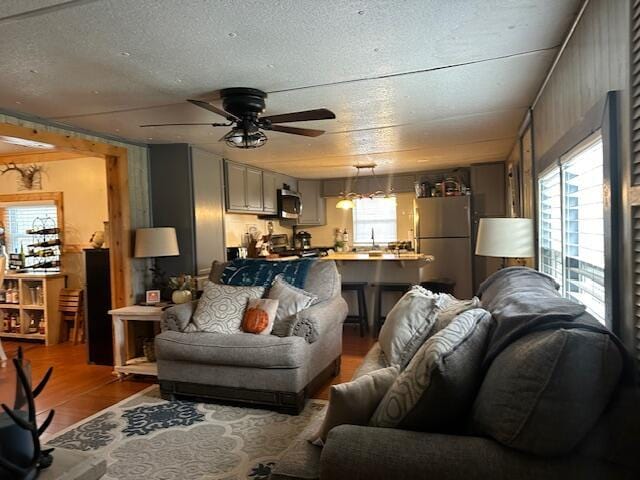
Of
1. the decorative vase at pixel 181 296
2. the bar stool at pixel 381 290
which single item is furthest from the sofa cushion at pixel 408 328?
the bar stool at pixel 381 290

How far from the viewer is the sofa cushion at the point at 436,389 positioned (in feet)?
4.12

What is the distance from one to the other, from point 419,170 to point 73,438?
594cm

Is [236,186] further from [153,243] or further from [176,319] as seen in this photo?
[176,319]

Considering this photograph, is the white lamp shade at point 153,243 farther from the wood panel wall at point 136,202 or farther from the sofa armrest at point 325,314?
the sofa armrest at point 325,314

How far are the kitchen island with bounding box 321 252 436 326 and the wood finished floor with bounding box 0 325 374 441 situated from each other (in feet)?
1.63

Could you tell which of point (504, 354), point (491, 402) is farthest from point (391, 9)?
point (491, 402)

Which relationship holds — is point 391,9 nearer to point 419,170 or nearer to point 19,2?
point 19,2

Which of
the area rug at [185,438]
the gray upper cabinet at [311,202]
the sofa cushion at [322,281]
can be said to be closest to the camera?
the area rug at [185,438]

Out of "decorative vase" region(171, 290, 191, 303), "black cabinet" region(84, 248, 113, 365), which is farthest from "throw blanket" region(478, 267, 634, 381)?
"black cabinet" region(84, 248, 113, 365)

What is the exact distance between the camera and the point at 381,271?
5.16m

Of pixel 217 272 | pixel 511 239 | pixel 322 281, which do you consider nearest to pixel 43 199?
pixel 217 272

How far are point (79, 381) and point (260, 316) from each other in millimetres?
1942

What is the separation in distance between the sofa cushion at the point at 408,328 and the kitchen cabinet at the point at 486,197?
4.49 metres

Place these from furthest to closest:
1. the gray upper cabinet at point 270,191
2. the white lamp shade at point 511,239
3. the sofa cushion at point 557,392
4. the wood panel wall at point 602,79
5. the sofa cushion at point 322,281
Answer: the gray upper cabinet at point 270,191, the sofa cushion at point 322,281, the white lamp shade at point 511,239, the wood panel wall at point 602,79, the sofa cushion at point 557,392
